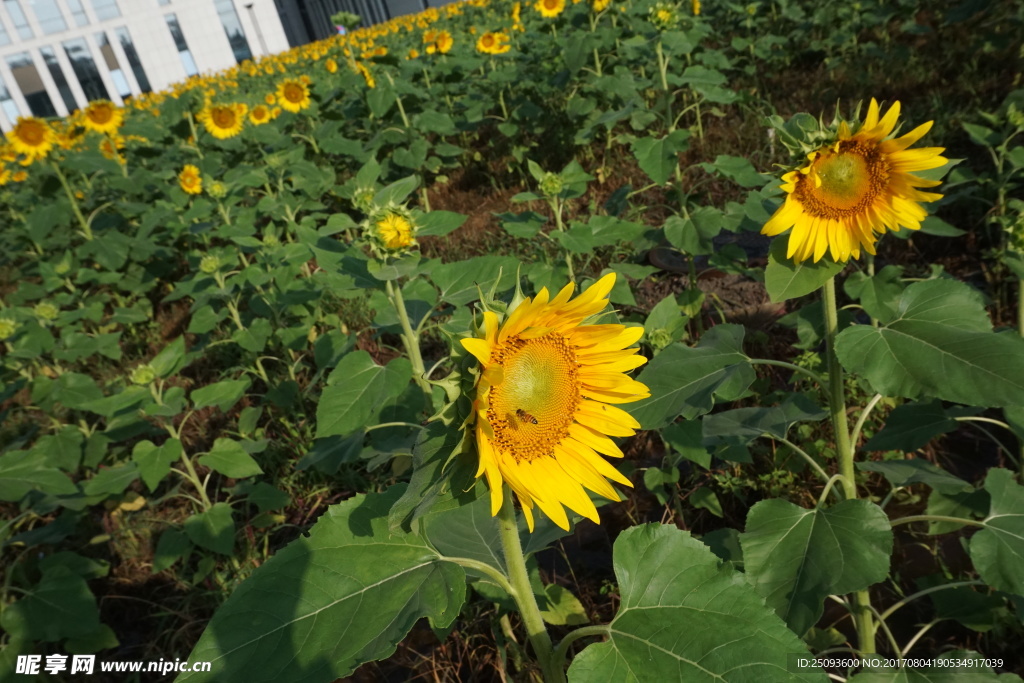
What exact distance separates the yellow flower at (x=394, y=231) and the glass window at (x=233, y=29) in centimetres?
3942

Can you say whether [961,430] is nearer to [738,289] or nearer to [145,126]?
[738,289]

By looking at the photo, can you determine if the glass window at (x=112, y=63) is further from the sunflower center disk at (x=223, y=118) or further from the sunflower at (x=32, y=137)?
the sunflower at (x=32, y=137)

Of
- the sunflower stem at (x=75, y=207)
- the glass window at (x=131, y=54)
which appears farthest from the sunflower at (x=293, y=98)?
the glass window at (x=131, y=54)

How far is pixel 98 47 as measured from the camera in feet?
109

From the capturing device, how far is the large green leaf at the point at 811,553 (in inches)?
49.0

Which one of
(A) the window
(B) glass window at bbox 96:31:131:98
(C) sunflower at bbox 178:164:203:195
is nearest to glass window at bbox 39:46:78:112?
(B) glass window at bbox 96:31:131:98

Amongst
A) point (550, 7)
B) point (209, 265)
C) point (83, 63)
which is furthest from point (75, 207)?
point (83, 63)

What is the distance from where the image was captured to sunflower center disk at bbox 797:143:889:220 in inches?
60.7

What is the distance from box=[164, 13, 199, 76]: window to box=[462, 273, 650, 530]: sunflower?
40.6 meters

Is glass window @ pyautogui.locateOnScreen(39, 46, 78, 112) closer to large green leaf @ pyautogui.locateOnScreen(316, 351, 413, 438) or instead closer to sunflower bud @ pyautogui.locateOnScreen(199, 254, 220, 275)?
sunflower bud @ pyautogui.locateOnScreen(199, 254, 220, 275)

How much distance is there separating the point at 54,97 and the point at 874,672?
44.1 metres

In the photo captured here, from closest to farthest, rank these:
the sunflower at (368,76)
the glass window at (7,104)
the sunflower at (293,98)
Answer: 1. the sunflower at (368,76)
2. the sunflower at (293,98)
3. the glass window at (7,104)

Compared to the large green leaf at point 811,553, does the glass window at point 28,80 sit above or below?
above

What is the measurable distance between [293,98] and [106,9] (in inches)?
1430
